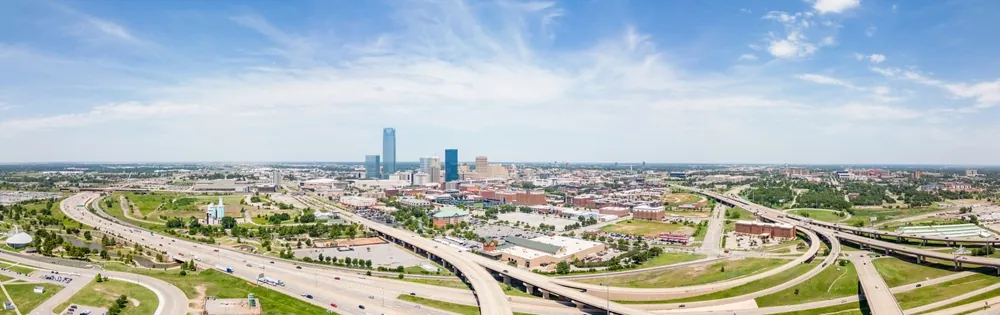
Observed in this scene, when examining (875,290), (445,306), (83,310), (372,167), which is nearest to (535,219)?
(445,306)

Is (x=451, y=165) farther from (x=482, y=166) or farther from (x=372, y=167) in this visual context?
(x=372, y=167)

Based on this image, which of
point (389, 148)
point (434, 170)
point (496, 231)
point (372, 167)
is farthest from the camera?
point (389, 148)

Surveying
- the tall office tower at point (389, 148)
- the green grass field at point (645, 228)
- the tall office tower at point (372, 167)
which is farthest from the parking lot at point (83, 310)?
the tall office tower at point (389, 148)

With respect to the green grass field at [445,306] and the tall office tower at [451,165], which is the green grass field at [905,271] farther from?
the tall office tower at [451,165]

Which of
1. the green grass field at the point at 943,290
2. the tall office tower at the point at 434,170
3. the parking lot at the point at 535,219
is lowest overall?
the green grass field at the point at 943,290

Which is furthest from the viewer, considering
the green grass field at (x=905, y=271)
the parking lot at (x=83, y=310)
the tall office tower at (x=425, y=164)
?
the tall office tower at (x=425, y=164)

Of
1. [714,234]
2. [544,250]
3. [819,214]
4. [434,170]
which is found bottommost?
[714,234]

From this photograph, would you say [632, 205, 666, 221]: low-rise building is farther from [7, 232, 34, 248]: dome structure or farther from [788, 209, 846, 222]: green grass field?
[7, 232, 34, 248]: dome structure
